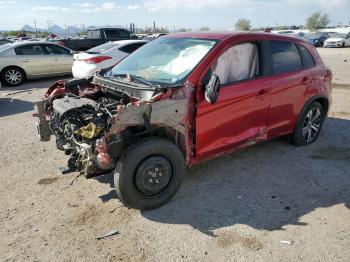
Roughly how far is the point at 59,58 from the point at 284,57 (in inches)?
381

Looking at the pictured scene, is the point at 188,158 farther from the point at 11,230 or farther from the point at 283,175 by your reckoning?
the point at 11,230

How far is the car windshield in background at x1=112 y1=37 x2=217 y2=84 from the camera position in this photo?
3.97 meters

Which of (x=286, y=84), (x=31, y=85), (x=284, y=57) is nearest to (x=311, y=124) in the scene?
(x=286, y=84)

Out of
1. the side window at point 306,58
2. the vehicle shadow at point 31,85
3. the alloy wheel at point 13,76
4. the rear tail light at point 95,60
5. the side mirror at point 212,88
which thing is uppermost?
the side window at point 306,58

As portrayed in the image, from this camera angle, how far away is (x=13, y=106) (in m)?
8.80

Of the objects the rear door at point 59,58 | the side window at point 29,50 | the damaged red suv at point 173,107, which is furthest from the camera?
the rear door at point 59,58

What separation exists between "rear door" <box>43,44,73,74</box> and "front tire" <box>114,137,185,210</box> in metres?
9.96

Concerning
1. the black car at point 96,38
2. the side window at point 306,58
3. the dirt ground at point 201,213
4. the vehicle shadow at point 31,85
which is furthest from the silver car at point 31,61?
the side window at point 306,58

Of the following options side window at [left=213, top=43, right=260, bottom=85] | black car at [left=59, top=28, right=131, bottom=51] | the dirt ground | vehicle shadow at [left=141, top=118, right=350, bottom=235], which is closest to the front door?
side window at [left=213, top=43, right=260, bottom=85]

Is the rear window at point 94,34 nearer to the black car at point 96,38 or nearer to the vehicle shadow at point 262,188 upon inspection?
the black car at point 96,38

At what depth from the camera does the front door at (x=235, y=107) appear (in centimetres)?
392

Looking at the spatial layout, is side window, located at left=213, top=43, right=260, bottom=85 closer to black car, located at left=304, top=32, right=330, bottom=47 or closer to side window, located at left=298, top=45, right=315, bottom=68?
side window, located at left=298, top=45, right=315, bottom=68

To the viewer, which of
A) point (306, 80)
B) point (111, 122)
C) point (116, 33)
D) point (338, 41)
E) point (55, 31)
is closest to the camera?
point (111, 122)

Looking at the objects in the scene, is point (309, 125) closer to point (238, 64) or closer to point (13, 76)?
point (238, 64)
